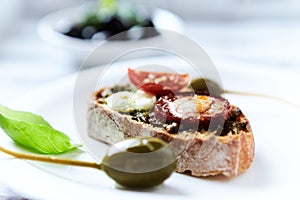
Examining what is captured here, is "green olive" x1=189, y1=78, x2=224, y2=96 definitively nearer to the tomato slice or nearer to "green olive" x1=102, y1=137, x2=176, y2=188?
the tomato slice

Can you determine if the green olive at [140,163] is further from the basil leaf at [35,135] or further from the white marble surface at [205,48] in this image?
the white marble surface at [205,48]

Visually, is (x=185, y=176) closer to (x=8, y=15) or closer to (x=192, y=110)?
(x=192, y=110)

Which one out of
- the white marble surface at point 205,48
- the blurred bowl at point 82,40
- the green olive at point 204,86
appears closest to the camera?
the green olive at point 204,86

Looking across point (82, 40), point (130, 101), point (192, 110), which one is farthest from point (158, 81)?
point (82, 40)

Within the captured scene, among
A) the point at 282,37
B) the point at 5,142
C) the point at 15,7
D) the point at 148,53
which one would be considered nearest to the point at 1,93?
the point at 148,53

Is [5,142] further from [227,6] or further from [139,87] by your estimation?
[227,6]

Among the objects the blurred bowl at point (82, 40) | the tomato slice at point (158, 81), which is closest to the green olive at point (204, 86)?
the tomato slice at point (158, 81)

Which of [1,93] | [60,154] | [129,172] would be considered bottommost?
[1,93]
